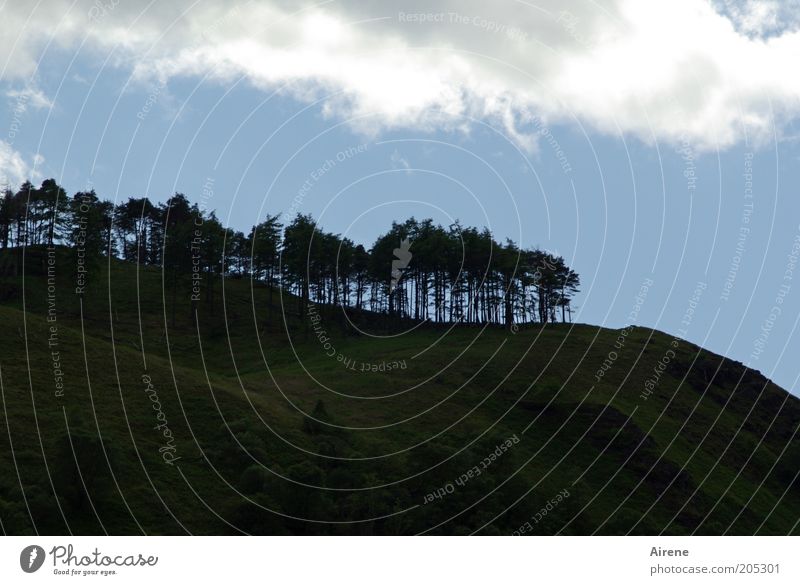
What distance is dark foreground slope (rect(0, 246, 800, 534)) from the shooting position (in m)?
56.0

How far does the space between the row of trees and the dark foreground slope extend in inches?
198

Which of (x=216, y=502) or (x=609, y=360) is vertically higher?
(x=609, y=360)

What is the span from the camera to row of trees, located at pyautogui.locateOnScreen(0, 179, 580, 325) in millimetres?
130750

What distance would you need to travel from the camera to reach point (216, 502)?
188ft

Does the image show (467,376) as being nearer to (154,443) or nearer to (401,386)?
(401,386)

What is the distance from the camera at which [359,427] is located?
80.4 meters

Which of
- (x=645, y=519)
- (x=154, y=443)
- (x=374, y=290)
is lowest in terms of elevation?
(x=645, y=519)

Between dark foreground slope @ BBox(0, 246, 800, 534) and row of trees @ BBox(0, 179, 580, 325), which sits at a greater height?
row of trees @ BBox(0, 179, 580, 325)

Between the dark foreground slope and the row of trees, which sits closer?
the dark foreground slope

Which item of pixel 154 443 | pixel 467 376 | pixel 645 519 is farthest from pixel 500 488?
pixel 467 376

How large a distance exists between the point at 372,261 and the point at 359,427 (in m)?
57.3

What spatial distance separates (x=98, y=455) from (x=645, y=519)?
47233 millimetres

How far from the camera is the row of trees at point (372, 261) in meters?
131

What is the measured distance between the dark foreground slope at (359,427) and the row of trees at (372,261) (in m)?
5.03
